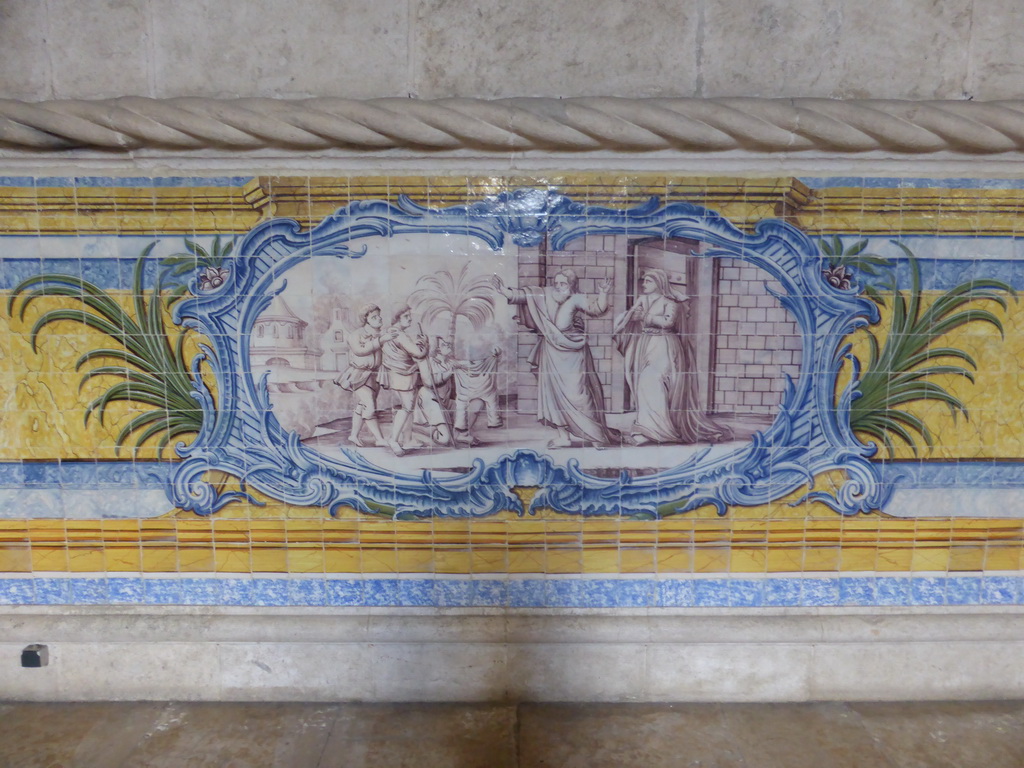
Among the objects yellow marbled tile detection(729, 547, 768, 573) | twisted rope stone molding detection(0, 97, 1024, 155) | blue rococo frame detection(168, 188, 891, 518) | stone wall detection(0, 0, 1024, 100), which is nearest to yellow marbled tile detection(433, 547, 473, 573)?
blue rococo frame detection(168, 188, 891, 518)

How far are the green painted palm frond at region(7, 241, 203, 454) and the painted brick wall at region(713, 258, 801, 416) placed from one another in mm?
1827

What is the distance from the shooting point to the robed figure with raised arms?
256 cm

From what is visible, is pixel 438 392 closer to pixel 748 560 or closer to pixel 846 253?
pixel 748 560

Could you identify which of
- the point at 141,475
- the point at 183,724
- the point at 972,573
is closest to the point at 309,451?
the point at 141,475

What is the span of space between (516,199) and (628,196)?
1.30 ft

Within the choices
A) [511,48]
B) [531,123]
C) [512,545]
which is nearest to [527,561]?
[512,545]

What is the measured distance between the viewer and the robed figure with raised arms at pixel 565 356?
256cm

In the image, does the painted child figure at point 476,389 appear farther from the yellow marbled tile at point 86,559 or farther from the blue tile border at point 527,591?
the yellow marbled tile at point 86,559

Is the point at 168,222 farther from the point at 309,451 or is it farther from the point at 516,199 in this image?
the point at 516,199

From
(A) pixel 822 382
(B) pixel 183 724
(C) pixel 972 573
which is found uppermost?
(A) pixel 822 382

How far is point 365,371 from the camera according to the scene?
102 inches

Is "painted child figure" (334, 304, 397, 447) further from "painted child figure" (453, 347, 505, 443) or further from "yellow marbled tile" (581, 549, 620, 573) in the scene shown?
"yellow marbled tile" (581, 549, 620, 573)

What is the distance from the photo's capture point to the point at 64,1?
2572mm

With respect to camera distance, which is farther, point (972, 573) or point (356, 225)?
point (972, 573)
